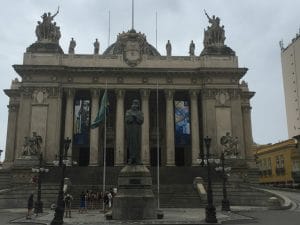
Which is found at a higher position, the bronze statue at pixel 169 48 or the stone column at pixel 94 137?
the bronze statue at pixel 169 48

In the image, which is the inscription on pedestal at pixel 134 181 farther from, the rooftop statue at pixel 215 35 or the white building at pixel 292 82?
the white building at pixel 292 82

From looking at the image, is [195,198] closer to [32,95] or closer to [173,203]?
[173,203]

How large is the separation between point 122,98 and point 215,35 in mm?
15018

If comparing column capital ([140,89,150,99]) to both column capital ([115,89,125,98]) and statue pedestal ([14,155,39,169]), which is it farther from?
statue pedestal ([14,155,39,169])

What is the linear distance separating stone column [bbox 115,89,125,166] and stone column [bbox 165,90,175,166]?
17.7 feet

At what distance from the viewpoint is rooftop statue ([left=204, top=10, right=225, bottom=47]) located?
5597 cm

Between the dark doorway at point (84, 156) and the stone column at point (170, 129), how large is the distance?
33.3 ft

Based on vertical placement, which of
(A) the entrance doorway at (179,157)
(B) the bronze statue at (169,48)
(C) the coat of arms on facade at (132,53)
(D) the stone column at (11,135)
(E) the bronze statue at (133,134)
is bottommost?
(E) the bronze statue at (133,134)

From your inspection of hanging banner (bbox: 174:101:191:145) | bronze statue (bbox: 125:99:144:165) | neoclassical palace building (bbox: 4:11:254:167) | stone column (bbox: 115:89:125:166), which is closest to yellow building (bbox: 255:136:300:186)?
neoclassical palace building (bbox: 4:11:254:167)

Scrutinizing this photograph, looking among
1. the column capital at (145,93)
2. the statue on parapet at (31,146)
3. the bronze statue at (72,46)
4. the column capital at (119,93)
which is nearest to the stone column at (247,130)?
the column capital at (145,93)

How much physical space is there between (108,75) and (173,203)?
2175 centimetres

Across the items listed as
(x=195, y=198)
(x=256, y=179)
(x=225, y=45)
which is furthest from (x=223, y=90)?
(x=195, y=198)

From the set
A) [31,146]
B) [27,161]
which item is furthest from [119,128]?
[27,161]

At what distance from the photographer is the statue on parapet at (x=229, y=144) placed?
164 feet
